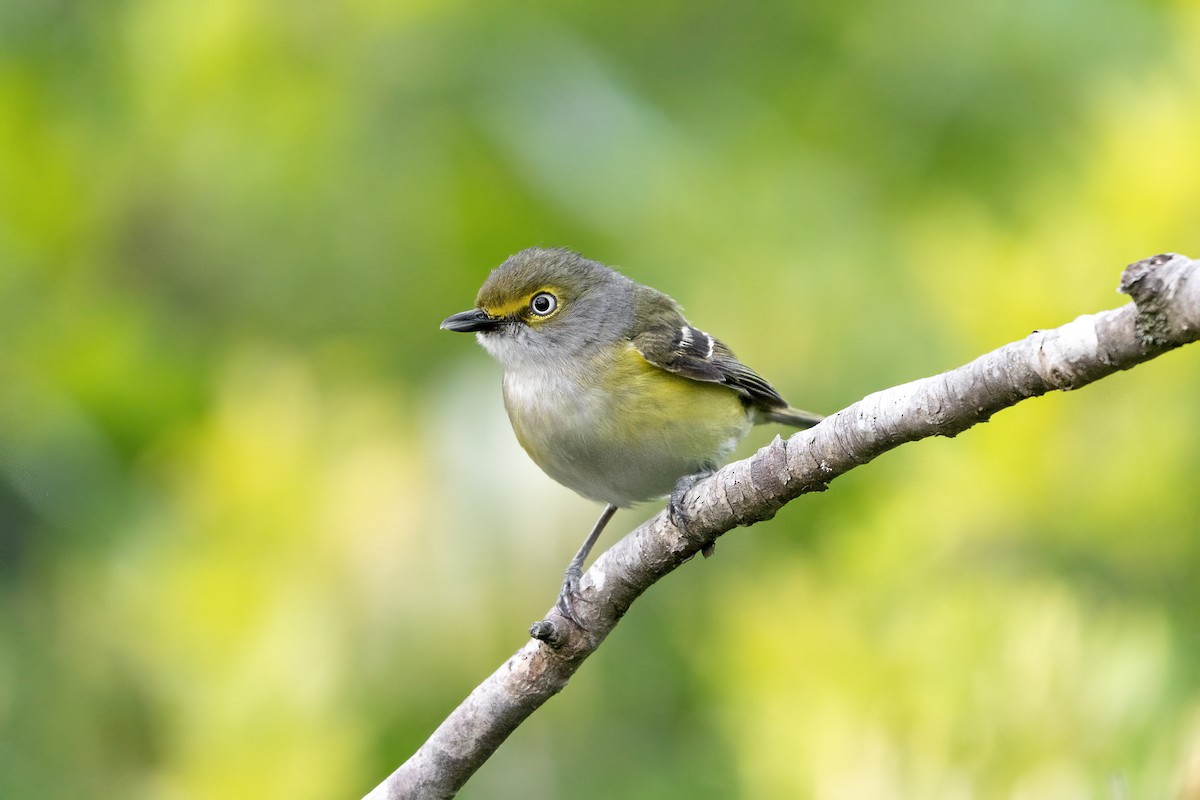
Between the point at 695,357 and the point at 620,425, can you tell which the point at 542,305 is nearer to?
the point at 695,357

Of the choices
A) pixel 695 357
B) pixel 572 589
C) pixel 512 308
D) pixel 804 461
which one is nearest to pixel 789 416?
pixel 695 357

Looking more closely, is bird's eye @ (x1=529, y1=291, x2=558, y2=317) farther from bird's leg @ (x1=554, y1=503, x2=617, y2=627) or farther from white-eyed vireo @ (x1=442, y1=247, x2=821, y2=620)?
bird's leg @ (x1=554, y1=503, x2=617, y2=627)

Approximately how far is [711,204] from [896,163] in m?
1.00

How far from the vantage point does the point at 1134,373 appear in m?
4.39

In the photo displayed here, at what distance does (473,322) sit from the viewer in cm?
439

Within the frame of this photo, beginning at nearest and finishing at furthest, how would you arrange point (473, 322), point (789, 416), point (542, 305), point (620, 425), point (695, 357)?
point (620, 425) < point (695, 357) < point (473, 322) < point (542, 305) < point (789, 416)

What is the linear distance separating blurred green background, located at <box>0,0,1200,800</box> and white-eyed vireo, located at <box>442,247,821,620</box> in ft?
2.21

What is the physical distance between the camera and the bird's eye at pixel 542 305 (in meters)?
4.48

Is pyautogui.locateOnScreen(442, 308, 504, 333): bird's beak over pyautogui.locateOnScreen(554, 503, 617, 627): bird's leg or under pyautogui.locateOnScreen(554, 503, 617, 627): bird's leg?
over

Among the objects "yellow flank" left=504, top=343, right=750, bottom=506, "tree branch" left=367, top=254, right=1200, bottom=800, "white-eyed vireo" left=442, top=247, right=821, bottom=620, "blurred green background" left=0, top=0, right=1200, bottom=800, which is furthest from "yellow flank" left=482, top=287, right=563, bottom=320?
"tree branch" left=367, top=254, right=1200, bottom=800

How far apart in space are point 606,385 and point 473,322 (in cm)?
58

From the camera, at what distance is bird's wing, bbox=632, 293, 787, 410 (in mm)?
4168

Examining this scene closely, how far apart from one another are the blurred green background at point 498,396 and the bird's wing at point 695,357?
0.69 meters

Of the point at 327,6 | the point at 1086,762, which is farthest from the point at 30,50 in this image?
the point at 1086,762
